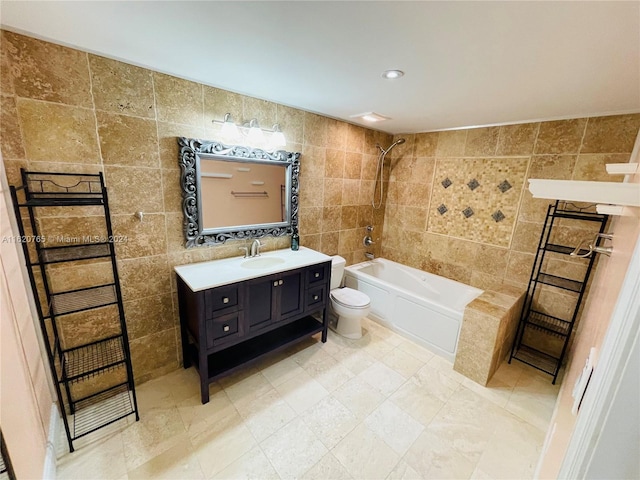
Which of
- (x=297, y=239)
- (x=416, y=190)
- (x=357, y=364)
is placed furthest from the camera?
(x=416, y=190)

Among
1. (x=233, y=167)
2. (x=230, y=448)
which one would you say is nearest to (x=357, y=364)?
(x=230, y=448)

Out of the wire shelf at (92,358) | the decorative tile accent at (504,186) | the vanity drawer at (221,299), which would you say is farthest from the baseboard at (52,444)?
the decorative tile accent at (504,186)

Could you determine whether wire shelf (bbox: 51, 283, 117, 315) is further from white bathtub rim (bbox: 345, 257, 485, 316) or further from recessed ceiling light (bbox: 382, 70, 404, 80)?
white bathtub rim (bbox: 345, 257, 485, 316)

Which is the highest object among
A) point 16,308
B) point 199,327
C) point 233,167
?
point 233,167

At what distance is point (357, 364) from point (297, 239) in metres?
1.28

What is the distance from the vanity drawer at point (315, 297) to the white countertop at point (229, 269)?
279 millimetres

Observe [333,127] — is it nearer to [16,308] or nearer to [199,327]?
[199,327]

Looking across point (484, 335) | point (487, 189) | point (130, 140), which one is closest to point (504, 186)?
point (487, 189)

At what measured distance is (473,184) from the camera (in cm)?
280

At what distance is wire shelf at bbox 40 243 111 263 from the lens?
1515mm

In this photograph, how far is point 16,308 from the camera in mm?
1290

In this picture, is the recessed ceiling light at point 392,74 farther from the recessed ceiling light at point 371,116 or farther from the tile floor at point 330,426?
the tile floor at point 330,426

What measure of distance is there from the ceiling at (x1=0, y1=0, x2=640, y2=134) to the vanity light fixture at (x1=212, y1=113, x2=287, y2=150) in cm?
26

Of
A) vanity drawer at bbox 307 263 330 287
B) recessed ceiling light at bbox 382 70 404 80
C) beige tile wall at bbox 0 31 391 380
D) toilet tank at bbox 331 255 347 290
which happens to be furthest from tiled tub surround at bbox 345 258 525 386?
recessed ceiling light at bbox 382 70 404 80
